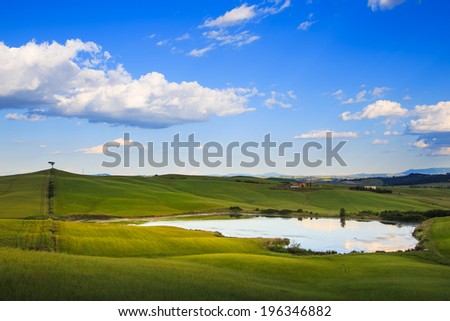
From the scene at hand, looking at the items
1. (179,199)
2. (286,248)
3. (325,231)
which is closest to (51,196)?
(179,199)

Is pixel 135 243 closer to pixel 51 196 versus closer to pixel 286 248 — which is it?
pixel 286 248

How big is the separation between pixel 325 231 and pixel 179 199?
63586 millimetres

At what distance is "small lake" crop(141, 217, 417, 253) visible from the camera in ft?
202

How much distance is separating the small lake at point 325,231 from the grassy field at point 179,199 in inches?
787

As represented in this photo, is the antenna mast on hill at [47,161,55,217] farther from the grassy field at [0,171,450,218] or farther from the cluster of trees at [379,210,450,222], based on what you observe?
the cluster of trees at [379,210,450,222]

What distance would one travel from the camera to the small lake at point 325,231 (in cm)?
6156

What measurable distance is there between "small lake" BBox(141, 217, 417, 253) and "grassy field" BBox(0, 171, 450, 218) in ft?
65.6

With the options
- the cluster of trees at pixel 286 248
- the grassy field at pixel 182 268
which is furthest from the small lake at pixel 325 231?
the grassy field at pixel 182 268

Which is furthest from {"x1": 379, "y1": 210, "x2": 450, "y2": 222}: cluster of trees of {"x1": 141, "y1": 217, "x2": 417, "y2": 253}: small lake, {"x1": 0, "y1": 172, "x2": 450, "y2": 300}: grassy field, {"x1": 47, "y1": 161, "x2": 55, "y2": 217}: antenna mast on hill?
{"x1": 47, "y1": 161, "x2": 55, "y2": 217}: antenna mast on hill

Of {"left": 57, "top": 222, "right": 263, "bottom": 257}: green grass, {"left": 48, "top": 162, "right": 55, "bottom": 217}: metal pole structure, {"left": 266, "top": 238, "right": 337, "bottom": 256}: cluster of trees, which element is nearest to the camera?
{"left": 57, "top": 222, "right": 263, "bottom": 257}: green grass

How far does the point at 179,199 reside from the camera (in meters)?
135

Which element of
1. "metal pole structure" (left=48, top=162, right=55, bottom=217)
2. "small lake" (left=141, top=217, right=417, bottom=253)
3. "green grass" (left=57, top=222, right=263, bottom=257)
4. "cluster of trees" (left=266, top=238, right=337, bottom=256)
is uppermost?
"metal pole structure" (left=48, top=162, right=55, bottom=217)
